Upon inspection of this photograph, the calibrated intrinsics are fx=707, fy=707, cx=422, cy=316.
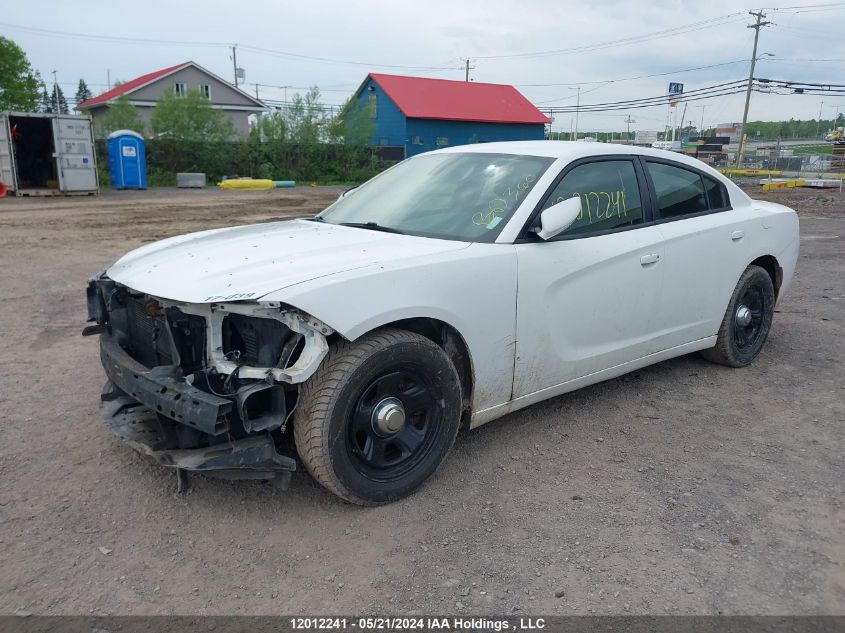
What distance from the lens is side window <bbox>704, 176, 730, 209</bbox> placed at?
5020 millimetres

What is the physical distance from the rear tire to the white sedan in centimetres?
22

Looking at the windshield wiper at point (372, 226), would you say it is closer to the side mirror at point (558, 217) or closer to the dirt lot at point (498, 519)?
the side mirror at point (558, 217)

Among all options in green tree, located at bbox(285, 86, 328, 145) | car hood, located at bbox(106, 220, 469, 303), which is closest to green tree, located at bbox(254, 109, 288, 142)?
green tree, located at bbox(285, 86, 328, 145)

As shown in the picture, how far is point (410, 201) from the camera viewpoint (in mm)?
4145

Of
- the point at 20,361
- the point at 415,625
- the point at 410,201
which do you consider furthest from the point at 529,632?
the point at 20,361

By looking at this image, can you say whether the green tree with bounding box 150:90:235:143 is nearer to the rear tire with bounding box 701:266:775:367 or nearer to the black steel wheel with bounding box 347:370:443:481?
the rear tire with bounding box 701:266:775:367

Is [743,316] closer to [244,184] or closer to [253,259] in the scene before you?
[253,259]

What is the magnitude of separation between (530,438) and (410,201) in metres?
1.54

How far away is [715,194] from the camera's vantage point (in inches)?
200

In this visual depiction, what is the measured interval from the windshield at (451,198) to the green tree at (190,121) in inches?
1183

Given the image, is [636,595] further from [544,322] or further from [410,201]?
[410,201]

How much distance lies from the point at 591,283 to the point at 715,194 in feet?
5.80

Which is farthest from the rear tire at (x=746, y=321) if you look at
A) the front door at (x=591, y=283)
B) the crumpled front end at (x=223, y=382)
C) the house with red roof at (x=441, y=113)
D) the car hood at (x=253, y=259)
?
the house with red roof at (x=441, y=113)

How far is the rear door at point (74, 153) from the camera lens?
68.6 feet
